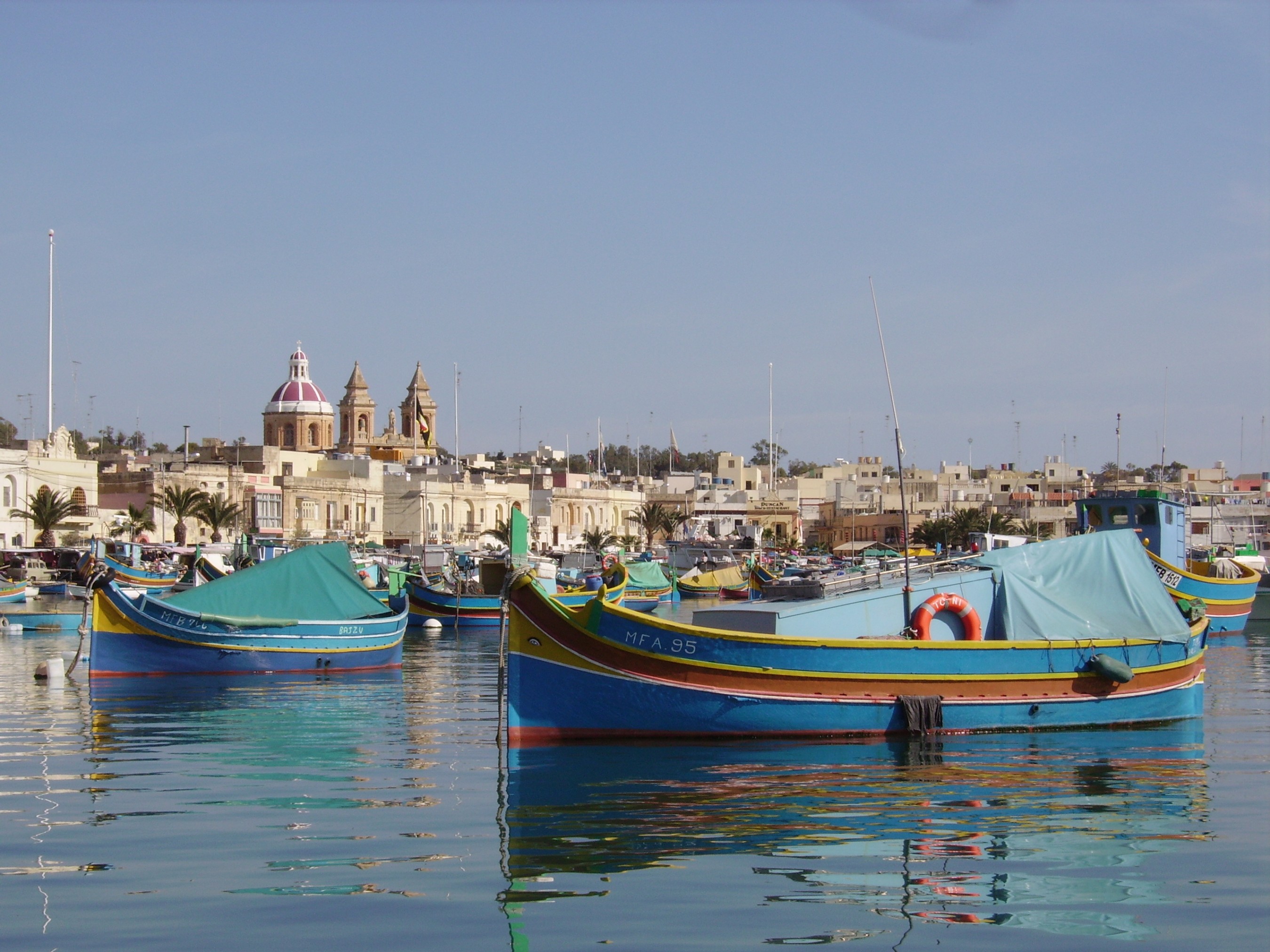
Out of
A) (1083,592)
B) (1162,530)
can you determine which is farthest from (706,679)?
(1162,530)

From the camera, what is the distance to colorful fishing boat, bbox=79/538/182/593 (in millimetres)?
53312

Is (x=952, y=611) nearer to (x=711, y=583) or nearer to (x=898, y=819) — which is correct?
(x=898, y=819)

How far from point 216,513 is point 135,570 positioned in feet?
63.6

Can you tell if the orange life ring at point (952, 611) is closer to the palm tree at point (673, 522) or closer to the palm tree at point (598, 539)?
the palm tree at point (598, 539)

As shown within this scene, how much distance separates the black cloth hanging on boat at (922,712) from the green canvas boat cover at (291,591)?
15445mm

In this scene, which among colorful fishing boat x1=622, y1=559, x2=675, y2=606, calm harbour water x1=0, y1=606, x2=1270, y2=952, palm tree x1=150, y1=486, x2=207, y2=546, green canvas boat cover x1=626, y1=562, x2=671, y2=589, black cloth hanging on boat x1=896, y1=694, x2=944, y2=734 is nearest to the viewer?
calm harbour water x1=0, y1=606, x2=1270, y2=952

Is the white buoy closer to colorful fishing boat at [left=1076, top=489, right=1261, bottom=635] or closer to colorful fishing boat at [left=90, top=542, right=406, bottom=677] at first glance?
colorful fishing boat at [left=90, top=542, right=406, bottom=677]

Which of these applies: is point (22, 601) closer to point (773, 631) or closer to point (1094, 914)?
point (773, 631)

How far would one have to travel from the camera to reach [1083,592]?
22641mm

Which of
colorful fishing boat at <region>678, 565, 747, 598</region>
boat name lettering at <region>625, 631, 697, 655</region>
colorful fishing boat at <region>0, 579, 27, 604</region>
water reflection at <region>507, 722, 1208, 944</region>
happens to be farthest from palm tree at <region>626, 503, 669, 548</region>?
boat name lettering at <region>625, 631, 697, 655</region>

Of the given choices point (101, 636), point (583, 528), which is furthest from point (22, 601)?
point (583, 528)

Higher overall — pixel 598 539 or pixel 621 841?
pixel 598 539

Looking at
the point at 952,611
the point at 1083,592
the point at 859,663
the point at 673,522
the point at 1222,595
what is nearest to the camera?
the point at 859,663

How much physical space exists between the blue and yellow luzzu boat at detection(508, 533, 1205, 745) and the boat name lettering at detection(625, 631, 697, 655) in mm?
17
